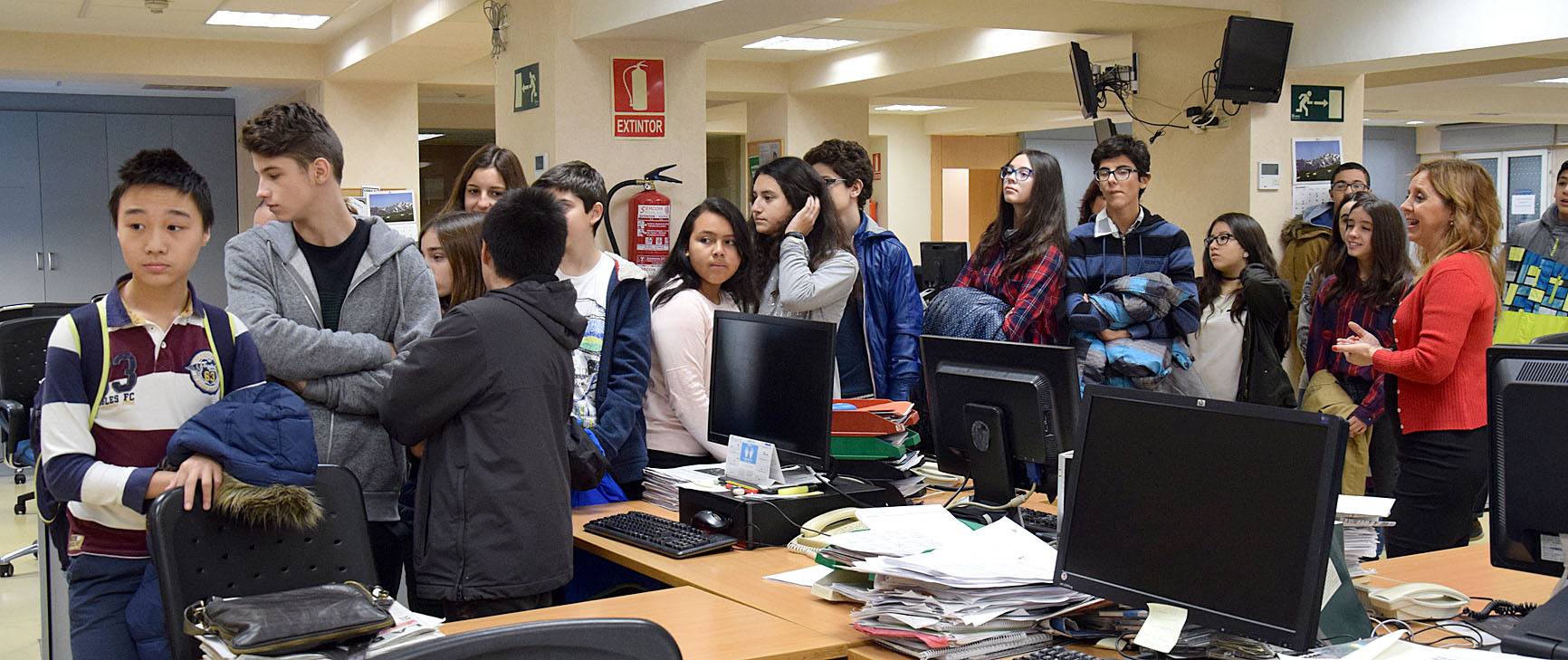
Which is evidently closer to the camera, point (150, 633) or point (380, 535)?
point (150, 633)

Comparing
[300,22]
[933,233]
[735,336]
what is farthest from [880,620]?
[933,233]

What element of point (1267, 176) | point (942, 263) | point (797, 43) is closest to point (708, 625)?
point (1267, 176)

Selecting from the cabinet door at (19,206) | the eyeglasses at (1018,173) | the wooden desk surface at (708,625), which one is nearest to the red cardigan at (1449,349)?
the eyeglasses at (1018,173)

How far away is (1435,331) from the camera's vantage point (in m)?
3.58

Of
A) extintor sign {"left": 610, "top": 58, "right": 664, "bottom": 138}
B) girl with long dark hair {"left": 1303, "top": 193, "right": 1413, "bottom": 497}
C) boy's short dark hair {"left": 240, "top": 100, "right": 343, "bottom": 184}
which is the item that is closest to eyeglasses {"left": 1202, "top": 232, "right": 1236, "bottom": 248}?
girl with long dark hair {"left": 1303, "top": 193, "right": 1413, "bottom": 497}

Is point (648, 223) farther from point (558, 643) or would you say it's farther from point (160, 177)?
point (558, 643)

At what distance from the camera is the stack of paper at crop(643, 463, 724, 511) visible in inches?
130

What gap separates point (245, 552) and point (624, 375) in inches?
48.5

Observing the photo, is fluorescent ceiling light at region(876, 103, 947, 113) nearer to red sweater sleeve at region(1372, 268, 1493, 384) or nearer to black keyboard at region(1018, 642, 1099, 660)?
red sweater sleeve at region(1372, 268, 1493, 384)

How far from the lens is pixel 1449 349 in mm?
3564

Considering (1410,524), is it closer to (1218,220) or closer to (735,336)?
(735,336)

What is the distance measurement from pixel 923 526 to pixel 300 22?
24.8 ft

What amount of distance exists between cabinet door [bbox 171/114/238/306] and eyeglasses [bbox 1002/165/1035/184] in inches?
383

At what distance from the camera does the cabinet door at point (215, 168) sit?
1208cm
